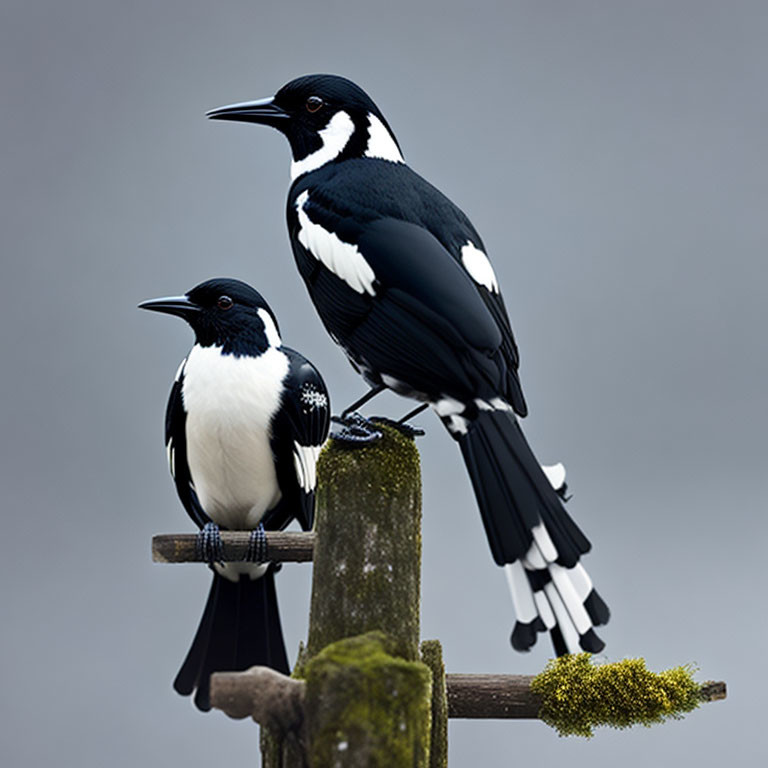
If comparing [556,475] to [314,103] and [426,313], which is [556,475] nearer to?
[426,313]

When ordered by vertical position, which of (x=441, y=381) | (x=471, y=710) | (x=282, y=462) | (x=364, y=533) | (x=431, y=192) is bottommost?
(x=471, y=710)

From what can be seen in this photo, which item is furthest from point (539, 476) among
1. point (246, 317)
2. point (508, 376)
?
point (246, 317)

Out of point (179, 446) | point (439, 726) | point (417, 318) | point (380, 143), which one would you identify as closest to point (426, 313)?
point (417, 318)

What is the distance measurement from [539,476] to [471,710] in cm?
55

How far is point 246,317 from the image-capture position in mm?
2455

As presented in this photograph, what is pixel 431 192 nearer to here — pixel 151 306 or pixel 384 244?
pixel 384 244

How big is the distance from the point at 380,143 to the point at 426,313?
49 cm

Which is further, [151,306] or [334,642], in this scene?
[151,306]

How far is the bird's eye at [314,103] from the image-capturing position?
208cm

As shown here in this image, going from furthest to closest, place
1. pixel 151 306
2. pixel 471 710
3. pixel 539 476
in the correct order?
pixel 151 306
pixel 471 710
pixel 539 476

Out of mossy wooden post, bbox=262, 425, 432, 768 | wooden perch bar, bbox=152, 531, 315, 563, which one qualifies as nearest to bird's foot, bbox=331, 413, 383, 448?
mossy wooden post, bbox=262, 425, 432, 768

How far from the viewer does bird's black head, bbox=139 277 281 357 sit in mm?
2432

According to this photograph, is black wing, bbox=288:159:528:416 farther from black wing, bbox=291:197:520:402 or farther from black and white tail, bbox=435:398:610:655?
black and white tail, bbox=435:398:610:655

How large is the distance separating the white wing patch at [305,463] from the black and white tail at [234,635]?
0.76 feet
